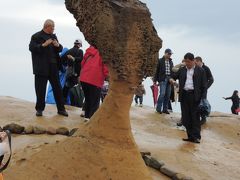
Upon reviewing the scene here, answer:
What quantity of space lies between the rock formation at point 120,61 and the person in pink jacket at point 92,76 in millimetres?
2614

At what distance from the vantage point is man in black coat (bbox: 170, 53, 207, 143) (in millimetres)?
8711

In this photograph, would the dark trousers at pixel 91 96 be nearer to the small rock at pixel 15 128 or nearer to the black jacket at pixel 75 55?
the black jacket at pixel 75 55

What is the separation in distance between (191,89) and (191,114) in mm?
421

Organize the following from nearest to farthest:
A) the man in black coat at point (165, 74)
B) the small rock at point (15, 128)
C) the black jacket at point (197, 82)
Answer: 1. the small rock at point (15, 128)
2. the black jacket at point (197, 82)
3. the man in black coat at point (165, 74)

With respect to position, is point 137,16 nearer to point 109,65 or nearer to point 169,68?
point 109,65

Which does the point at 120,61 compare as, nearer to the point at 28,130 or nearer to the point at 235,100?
the point at 28,130

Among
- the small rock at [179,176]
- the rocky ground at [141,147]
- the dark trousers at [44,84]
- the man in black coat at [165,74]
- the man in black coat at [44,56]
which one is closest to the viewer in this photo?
the rocky ground at [141,147]

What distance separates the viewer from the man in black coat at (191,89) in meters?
8.71

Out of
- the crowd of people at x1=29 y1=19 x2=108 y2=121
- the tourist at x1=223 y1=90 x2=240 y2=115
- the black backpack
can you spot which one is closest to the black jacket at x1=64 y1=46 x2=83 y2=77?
the crowd of people at x1=29 y1=19 x2=108 y2=121

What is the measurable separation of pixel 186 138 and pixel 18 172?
4.54 m

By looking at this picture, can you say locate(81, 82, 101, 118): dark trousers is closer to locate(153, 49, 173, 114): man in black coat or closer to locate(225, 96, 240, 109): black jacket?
locate(153, 49, 173, 114): man in black coat

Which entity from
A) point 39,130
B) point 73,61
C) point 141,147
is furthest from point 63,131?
point 73,61

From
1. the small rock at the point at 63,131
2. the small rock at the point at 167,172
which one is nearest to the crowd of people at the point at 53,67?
the small rock at the point at 63,131

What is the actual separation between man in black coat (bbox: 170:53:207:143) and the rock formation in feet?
10.5
